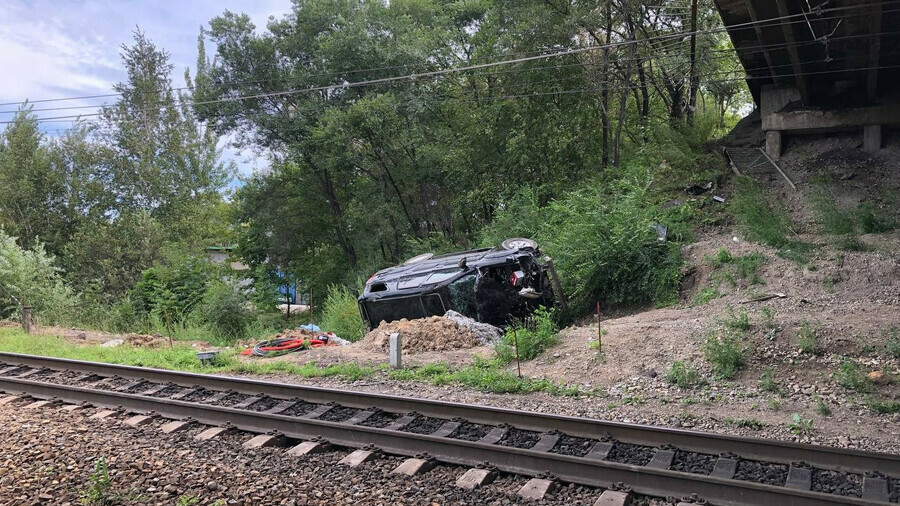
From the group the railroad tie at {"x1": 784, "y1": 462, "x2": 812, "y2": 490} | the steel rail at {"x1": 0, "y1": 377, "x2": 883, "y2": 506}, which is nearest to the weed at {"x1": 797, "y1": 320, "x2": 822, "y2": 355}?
the railroad tie at {"x1": 784, "y1": 462, "x2": 812, "y2": 490}

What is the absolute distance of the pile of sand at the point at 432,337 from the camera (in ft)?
36.8

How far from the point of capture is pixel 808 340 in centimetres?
824

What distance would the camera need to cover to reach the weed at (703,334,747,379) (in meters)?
8.16

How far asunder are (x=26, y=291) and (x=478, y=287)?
14.8 m

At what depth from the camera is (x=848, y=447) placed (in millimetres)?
5871

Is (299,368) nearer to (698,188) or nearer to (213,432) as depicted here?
(213,432)

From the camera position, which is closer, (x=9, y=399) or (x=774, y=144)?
(x=9, y=399)

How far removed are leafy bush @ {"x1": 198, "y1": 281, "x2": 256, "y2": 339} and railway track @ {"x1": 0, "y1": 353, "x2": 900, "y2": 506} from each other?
9.26m

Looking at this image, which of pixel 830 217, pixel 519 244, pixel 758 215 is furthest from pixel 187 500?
pixel 830 217

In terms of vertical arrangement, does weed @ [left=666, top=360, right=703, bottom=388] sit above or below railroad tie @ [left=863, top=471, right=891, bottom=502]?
above

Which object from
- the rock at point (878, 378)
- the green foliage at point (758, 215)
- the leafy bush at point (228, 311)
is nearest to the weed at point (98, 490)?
the rock at point (878, 378)

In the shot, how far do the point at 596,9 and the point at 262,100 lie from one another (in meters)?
13.0

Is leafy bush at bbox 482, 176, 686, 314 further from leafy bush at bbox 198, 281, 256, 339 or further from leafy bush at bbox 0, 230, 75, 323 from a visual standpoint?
leafy bush at bbox 0, 230, 75, 323

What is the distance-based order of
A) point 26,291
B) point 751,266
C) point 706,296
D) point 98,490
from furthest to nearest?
point 26,291 → point 751,266 → point 706,296 → point 98,490
